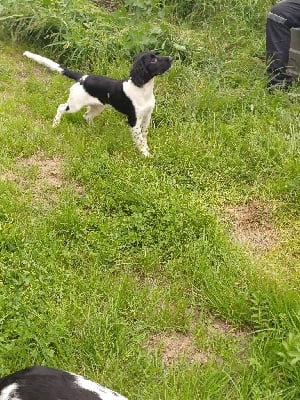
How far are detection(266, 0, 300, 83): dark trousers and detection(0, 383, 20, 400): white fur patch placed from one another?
4.61 m

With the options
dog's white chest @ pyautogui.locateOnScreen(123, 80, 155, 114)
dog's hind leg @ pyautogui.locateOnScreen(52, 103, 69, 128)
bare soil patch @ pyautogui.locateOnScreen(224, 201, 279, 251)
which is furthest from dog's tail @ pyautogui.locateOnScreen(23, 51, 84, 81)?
bare soil patch @ pyautogui.locateOnScreen(224, 201, 279, 251)

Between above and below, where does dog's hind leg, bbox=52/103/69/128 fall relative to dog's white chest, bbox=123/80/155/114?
below

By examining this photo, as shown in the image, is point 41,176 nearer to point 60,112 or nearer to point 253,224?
point 60,112

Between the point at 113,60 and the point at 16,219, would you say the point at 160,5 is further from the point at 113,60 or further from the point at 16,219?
the point at 16,219

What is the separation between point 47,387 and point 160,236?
184 centimetres

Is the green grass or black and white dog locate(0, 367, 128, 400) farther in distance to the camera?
the green grass

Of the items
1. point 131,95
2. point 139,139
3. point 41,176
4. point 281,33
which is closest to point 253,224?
point 139,139

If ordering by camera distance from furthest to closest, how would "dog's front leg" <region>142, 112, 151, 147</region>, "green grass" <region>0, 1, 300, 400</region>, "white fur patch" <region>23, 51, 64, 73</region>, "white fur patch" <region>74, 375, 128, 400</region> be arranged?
"white fur patch" <region>23, 51, 64, 73</region> → "dog's front leg" <region>142, 112, 151, 147</region> → "green grass" <region>0, 1, 300, 400</region> → "white fur patch" <region>74, 375, 128, 400</region>

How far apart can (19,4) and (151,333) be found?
4999 mm

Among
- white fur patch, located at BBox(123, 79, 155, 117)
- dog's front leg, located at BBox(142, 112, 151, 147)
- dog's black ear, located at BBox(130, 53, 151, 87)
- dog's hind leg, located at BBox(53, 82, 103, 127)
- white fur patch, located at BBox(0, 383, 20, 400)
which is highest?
white fur patch, located at BBox(0, 383, 20, 400)

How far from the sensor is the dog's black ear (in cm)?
482

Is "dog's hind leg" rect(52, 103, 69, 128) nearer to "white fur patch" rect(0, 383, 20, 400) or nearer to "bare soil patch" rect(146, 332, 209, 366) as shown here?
"bare soil patch" rect(146, 332, 209, 366)

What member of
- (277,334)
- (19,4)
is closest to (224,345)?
(277,334)

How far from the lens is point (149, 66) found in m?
4.81
